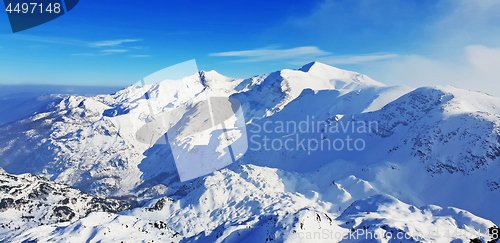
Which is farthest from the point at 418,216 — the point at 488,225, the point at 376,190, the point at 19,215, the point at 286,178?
the point at 19,215

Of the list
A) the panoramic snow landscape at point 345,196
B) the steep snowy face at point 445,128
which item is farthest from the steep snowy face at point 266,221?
the steep snowy face at point 445,128

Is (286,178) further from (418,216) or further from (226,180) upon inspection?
(418,216)

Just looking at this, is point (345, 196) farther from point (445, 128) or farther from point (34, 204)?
point (34, 204)

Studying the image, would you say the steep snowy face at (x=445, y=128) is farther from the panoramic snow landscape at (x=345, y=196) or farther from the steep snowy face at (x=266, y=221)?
the steep snowy face at (x=266, y=221)

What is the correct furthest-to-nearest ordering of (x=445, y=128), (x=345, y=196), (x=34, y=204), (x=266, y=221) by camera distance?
(x=445, y=128) → (x=345, y=196) → (x=34, y=204) → (x=266, y=221)

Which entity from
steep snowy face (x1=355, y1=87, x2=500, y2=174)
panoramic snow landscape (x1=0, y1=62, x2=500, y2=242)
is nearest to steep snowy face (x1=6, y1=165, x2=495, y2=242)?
panoramic snow landscape (x1=0, y1=62, x2=500, y2=242)

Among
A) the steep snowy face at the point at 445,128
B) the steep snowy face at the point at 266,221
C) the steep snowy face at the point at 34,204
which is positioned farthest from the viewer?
the steep snowy face at the point at 445,128

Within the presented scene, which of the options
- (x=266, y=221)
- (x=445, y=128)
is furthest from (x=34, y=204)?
(x=445, y=128)

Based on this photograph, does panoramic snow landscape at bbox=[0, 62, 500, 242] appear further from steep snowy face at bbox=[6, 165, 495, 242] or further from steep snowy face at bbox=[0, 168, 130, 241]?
steep snowy face at bbox=[0, 168, 130, 241]
